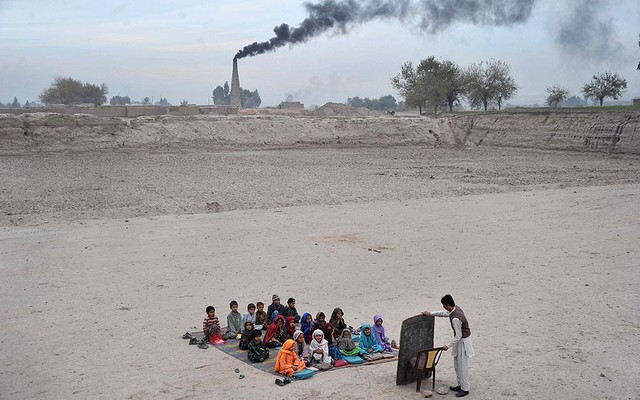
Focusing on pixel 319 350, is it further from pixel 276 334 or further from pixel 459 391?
pixel 459 391

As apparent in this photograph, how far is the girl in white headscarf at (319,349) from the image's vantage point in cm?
931

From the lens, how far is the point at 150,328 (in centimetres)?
1058

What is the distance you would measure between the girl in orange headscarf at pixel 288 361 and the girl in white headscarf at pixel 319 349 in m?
0.23

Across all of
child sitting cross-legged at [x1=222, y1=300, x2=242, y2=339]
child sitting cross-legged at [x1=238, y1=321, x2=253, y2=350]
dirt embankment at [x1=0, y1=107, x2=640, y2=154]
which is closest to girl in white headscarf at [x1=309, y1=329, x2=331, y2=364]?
child sitting cross-legged at [x1=238, y1=321, x2=253, y2=350]

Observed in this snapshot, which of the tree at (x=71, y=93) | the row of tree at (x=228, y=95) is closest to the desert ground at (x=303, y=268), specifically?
the tree at (x=71, y=93)

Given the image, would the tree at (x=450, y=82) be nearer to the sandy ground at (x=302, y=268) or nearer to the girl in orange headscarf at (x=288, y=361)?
the sandy ground at (x=302, y=268)

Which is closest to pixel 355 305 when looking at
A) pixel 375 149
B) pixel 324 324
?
pixel 324 324

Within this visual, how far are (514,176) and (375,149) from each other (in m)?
10.3

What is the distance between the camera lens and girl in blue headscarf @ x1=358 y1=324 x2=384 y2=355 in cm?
959

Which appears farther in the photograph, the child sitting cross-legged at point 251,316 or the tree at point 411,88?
the tree at point 411,88

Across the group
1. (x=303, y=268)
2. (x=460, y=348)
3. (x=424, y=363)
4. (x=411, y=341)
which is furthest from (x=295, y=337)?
(x=303, y=268)

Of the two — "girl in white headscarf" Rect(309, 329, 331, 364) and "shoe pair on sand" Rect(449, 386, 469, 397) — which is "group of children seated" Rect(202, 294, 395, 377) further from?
"shoe pair on sand" Rect(449, 386, 469, 397)

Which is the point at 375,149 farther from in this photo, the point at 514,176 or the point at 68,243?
the point at 68,243

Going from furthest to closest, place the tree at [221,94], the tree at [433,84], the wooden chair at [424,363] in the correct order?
1. the tree at [221,94]
2. the tree at [433,84]
3. the wooden chair at [424,363]
